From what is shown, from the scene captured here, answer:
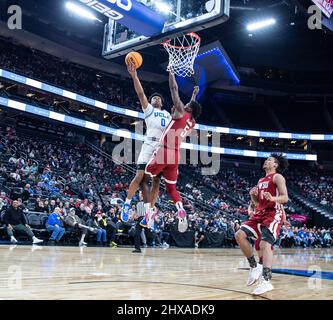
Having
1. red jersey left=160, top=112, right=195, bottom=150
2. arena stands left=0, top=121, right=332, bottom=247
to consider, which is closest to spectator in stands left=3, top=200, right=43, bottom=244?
arena stands left=0, top=121, right=332, bottom=247

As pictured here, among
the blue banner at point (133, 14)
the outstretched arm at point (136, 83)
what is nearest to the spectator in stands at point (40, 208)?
the blue banner at point (133, 14)

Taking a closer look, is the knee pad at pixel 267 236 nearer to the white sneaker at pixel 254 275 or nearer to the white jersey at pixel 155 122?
the white sneaker at pixel 254 275

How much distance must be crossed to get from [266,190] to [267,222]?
346 mm

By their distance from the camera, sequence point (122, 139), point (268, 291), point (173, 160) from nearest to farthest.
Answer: point (268, 291) < point (173, 160) < point (122, 139)

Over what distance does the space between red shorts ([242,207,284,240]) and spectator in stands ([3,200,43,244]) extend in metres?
7.13

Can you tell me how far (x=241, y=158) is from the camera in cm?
3397

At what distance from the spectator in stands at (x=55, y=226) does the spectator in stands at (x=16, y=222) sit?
0.68 m

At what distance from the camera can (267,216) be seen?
13.7 feet

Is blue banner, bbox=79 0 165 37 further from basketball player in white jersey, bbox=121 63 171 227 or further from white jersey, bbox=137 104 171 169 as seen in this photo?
white jersey, bbox=137 104 171 169

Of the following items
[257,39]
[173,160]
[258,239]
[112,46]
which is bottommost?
[258,239]

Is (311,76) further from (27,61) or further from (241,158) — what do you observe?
(27,61)

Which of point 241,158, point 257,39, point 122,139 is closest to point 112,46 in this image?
point 122,139
